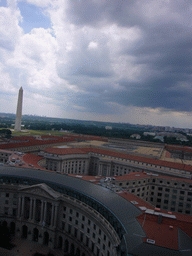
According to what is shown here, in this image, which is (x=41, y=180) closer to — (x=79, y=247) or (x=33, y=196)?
(x=33, y=196)

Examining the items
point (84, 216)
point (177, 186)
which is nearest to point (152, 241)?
point (84, 216)

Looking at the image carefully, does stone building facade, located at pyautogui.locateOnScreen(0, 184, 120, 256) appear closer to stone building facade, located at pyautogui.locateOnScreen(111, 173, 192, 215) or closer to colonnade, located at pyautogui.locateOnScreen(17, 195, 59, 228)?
colonnade, located at pyautogui.locateOnScreen(17, 195, 59, 228)

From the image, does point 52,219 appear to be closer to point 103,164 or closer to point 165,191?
point 165,191

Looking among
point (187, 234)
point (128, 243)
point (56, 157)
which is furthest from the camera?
point (56, 157)

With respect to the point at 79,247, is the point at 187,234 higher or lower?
higher

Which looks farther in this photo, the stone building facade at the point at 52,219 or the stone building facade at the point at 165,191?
the stone building facade at the point at 165,191

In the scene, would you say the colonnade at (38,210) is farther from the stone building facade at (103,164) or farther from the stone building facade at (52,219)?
the stone building facade at (103,164)

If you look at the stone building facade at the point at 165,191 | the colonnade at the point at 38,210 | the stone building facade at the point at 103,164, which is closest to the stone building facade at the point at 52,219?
the colonnade at the point at 38,210

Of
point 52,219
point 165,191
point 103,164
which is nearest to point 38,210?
point 52,219

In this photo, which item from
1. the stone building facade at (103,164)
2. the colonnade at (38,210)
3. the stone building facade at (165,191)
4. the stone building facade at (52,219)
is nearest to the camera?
the stone building facade at (52,219)

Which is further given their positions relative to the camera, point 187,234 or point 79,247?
point 79,247
